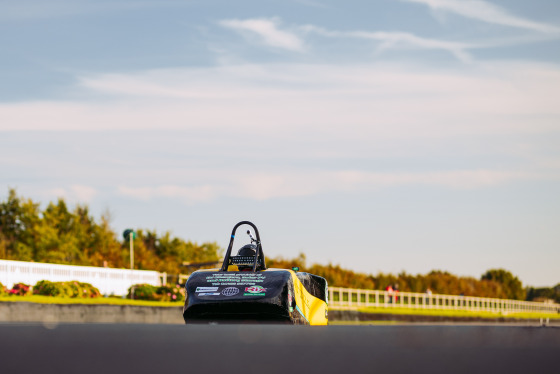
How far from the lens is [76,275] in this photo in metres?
36.0

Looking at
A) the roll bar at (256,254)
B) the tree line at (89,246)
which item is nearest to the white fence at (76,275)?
the tree line at (89,246)

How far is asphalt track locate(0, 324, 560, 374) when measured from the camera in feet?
10.6

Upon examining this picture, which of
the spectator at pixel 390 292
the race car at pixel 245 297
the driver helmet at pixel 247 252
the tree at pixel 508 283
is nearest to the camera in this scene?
the race car at pixel 245 297

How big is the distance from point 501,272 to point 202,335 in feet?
532

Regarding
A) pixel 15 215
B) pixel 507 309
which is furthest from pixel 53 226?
pixel 507 309

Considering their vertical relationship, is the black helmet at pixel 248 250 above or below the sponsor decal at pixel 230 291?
above

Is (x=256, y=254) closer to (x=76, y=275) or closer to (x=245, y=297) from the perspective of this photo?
(x=245, y=297)

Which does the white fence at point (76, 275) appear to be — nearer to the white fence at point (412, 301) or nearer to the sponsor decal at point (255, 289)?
the white fence at point (412, 301)

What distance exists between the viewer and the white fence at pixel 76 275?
32.7 meters

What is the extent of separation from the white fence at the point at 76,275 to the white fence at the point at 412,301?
1350 centimetres

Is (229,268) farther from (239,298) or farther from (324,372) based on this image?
(324,372)

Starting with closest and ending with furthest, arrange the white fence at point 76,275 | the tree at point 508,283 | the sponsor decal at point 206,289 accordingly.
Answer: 1. the sponsor decal at point 206,289
2. the white fence at point 76,275
3. the tree at point 508,283

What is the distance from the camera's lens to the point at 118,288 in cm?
3831

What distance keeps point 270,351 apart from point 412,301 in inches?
2535
